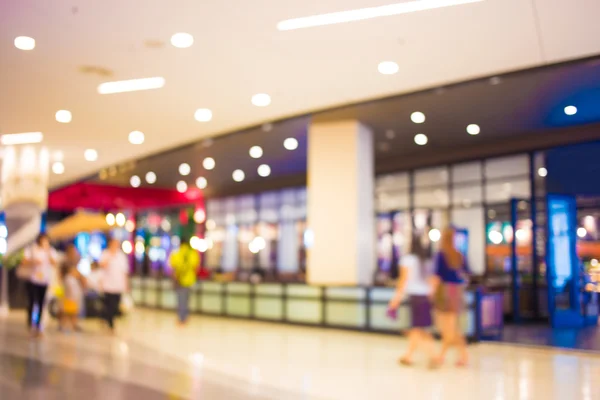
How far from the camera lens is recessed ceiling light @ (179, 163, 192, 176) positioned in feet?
59.8

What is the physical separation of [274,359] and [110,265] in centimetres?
426

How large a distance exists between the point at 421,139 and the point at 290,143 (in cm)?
303

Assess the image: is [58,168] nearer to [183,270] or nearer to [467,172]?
[183,270]

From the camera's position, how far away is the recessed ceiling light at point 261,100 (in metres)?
9.94

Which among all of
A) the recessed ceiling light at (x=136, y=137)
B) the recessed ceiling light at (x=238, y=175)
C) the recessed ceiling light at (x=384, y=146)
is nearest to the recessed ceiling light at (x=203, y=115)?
the recessed ceiling light at (x=136, y=137)

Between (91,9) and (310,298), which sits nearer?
(91,9)

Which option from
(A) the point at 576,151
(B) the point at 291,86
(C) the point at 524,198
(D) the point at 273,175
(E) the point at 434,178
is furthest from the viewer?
(D) the point at 273,175

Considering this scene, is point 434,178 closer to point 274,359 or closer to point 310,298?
point 310,298

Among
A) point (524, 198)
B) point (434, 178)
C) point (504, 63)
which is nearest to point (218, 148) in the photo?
point (434, 178)

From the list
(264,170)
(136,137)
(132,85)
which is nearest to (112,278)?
(136,137)

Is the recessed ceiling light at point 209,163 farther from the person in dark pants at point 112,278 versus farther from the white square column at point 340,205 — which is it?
the person in dark pants at point 112,278

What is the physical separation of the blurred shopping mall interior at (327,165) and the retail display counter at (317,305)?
0.16 feet

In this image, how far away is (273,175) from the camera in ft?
69.4

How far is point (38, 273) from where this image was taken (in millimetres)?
10953
